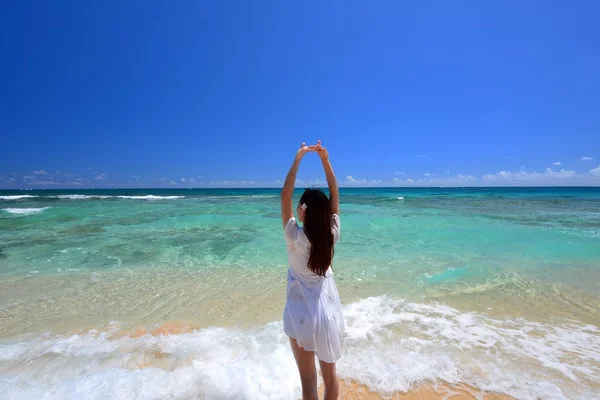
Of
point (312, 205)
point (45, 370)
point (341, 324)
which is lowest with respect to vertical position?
point (45, 370)

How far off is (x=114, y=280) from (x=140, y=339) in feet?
9.73

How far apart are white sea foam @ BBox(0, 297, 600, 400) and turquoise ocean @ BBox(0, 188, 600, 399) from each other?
0.02 metres

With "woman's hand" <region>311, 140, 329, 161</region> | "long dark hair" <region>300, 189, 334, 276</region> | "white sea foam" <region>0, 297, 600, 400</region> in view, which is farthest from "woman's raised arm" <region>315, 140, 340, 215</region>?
"white sea foam" <region>0, 297, 600, 400</region>

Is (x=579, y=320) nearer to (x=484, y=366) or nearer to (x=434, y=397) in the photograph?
(x=484, y=366)

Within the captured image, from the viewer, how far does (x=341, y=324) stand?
212 centimetres

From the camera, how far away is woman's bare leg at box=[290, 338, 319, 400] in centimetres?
199

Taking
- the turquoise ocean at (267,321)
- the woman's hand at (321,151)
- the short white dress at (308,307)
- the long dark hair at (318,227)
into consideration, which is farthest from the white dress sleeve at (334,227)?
the turquoise ocean at (267,321)

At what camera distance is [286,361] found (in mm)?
3195

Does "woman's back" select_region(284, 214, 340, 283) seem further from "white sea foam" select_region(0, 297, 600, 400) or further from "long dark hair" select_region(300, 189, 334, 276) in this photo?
"white sea foam" select_region(0, 297, 600, 400)

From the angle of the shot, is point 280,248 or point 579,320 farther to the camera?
point 280,248

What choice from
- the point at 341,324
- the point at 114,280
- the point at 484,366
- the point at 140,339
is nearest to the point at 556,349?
the point at 484,366

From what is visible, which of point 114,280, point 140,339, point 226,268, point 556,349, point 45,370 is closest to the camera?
point 45,370

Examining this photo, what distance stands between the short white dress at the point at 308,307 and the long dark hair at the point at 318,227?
56mm

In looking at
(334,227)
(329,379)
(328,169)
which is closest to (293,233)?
(334,227)
